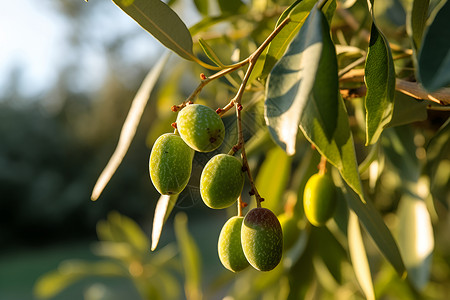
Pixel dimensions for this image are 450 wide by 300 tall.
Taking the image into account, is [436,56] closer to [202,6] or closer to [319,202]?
[319,202]

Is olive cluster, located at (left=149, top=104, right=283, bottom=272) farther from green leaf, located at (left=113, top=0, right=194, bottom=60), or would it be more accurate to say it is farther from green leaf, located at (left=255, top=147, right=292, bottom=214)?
green leaf, located at (left=255, top=147, right=292, bottom=214)

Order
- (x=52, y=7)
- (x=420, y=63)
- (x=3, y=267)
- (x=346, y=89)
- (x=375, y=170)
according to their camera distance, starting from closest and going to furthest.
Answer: (x=420, y=63) < (x=346, y=89) < (x=375, y=170) < (x=3, y=267) < (x=52, y=7)

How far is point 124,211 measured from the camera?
8258mm

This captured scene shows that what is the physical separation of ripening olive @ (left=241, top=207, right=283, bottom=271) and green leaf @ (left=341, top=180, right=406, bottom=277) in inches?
5.6

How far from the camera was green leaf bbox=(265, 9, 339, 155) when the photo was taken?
22 cm

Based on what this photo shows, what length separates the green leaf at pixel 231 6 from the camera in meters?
0.65

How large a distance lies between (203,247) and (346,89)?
609 centimetres

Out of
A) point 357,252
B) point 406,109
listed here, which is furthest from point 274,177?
point 406,109

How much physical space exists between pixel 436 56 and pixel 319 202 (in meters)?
0.23

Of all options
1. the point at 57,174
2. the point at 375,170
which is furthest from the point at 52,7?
the point at 375,170

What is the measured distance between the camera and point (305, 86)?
8.6 inches

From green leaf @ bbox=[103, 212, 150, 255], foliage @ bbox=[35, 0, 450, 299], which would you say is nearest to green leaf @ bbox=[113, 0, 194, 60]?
foliage @ bbox=[35, 0, 450, 299]

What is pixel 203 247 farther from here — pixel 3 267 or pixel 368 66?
pixel 368 66

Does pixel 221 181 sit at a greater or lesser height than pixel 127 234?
greater
